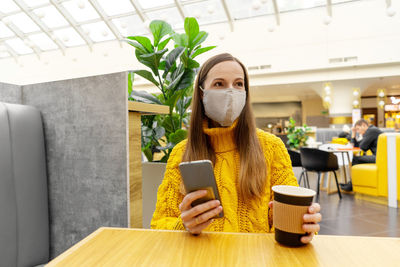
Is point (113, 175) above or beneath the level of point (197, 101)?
beneath

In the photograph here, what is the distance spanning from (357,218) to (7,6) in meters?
13.1

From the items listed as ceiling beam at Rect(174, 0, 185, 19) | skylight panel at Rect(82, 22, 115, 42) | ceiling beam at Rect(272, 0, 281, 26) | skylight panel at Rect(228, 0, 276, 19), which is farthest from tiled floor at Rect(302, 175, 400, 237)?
skylight panel at Rect(82, 22, 115, 42)

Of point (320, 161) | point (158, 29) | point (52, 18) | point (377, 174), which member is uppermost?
point (52, 18)

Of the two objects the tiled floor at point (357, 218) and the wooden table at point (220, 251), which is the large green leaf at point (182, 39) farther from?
the tiled floor at point (357, 218)

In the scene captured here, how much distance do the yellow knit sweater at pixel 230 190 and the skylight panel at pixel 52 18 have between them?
11.8 metres

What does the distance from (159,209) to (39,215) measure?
0.62 m

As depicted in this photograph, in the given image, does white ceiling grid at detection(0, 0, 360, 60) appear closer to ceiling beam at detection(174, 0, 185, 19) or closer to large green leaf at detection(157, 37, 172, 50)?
ceiling beam at detection(174, 0, 185, 19)

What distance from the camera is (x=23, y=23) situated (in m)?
11.4

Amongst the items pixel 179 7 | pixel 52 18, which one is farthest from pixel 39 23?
pixel 179 7

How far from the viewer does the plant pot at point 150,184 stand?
1722 millimetres

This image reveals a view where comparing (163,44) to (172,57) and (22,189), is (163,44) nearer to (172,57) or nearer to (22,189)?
(172,57)

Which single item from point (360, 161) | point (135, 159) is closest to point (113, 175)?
point (135, 159)

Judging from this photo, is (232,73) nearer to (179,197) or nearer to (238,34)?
(179,197)

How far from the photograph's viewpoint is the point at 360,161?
5.04 meters
